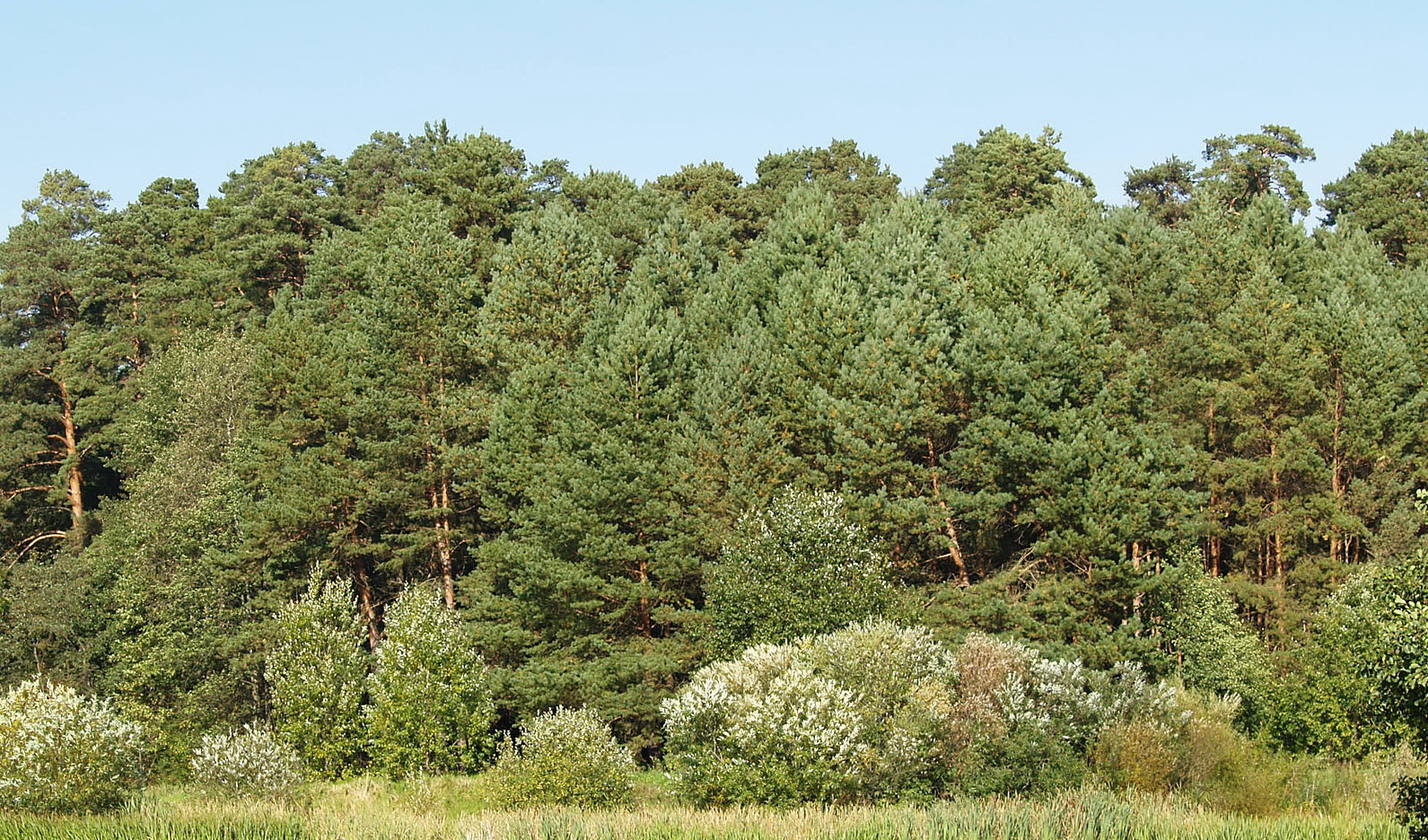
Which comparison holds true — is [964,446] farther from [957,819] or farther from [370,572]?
[370,572]

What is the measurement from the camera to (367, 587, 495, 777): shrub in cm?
4469

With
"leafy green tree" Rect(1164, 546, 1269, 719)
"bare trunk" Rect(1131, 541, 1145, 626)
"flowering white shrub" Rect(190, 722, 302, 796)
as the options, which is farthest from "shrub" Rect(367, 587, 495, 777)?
"leafy green tree" Rect(1164, 546, 1269, 719)

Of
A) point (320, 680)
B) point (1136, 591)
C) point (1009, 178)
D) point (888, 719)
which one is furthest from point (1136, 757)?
point (1009, 178)

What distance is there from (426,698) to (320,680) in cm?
517

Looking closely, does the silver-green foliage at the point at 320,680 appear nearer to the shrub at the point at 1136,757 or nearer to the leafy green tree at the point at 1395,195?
the shrub at the point at 1136,757

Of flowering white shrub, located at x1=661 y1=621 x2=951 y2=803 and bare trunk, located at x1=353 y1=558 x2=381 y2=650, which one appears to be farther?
bare trunk, located at x1=353 y1=558 x2=381 y2=650

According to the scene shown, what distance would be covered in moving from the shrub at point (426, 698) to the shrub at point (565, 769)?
8560mm

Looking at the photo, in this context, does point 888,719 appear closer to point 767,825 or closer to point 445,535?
point 767,825

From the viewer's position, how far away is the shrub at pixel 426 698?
4469 cm

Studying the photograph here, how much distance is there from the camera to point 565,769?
3484cm

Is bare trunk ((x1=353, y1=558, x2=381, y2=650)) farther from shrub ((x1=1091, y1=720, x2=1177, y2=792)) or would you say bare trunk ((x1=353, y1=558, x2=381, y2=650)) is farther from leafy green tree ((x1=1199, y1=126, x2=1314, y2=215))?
leafy green tree ((x1=1199, y1=126, x2=1314, y2=215))

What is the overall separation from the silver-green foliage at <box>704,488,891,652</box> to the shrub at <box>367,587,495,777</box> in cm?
982

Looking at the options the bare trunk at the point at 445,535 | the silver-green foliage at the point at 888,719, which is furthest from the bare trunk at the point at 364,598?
the silver-green foliage at the point at 888,719

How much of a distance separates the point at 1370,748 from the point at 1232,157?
131 ft
